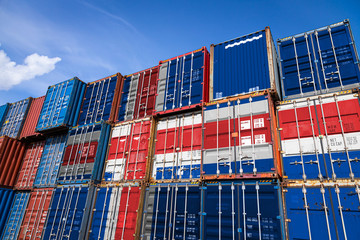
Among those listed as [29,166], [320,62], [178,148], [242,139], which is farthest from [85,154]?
[320,62]

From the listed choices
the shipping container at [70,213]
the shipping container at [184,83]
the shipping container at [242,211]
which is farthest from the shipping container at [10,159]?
the shipping container at [242,211]

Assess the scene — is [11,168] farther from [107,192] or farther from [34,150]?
[107,192]

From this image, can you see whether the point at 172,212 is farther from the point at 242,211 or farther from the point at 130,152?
the point at 130,152

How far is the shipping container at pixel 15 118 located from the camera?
68.2ft

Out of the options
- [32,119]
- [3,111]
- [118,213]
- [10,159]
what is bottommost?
[118,213]

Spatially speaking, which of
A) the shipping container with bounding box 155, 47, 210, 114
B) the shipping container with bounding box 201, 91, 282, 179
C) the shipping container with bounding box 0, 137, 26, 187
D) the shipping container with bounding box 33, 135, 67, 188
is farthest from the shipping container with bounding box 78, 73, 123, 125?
the shipping container with bounding box 201, 91, 282, 179

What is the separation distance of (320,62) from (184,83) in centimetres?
686

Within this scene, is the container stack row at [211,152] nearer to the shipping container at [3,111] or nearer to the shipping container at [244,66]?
the shipping container at [244,66]

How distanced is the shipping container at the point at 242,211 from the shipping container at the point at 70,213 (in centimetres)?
674

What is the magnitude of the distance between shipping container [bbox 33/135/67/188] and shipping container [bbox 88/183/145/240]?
4.77 metres

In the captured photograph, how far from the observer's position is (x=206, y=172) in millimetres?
10719

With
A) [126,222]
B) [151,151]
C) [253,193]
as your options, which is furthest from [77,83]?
[253,193]

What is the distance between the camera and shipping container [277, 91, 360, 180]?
8.75 metres

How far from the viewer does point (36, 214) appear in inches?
596
